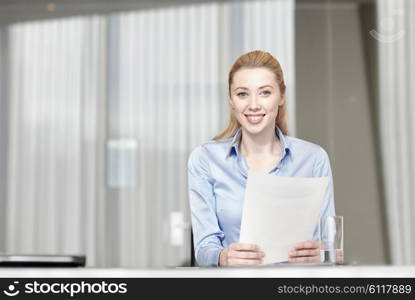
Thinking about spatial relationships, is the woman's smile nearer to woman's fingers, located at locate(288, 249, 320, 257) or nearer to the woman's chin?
the woman's chin

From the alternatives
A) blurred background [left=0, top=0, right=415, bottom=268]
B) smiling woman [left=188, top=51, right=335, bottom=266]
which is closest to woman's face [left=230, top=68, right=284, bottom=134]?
smiling woman [left=188, top=51, right=335, bottom=266]

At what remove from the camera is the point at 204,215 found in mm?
2295

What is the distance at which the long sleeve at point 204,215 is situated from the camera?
2244 mm

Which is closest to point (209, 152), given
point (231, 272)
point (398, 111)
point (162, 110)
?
point (231, 272)

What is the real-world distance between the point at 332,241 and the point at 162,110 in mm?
3256

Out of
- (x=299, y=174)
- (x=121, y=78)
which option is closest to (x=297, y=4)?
(x=121, y=78)

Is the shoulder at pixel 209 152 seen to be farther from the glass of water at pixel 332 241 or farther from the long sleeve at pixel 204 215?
the glass of water at pixel 332 241

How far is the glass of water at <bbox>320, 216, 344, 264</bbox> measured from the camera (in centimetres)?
179

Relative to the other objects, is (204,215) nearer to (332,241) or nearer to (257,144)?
(257,144)

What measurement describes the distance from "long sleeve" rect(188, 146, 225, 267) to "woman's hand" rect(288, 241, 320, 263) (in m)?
0.25

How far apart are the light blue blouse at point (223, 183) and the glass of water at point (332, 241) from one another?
0.38m

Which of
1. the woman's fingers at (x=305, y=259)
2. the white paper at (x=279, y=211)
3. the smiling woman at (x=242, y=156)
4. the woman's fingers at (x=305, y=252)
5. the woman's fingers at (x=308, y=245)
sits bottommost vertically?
the woman's fingers at (x=305, y=259)

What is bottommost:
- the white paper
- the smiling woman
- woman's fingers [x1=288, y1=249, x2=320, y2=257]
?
woman's fingers [x1=288, y1=249, x2=320, y2=257]

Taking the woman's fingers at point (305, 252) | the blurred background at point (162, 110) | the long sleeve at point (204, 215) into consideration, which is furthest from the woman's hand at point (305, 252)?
the blurred background at point (162, 110)
